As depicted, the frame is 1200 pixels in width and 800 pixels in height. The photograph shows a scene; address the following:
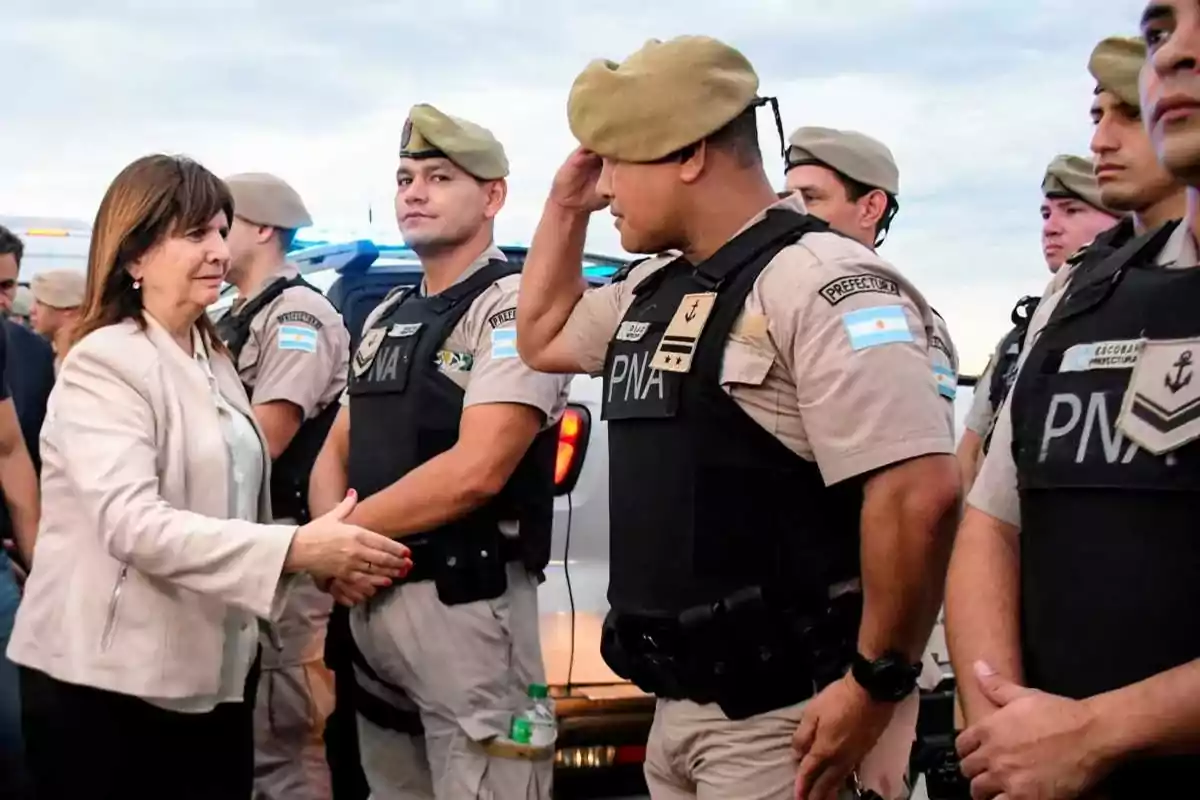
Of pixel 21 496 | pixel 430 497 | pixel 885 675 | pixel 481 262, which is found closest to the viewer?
A: pixel 885 675

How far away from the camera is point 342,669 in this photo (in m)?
3.51

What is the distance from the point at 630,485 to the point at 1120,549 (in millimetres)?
954

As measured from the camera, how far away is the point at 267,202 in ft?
14.5

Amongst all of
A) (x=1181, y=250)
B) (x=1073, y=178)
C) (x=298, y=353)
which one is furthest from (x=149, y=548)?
(x=1073, y=178)

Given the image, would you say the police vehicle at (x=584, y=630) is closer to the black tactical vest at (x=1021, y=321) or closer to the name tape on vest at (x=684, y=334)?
the black tactical vest at (x=1021, y=321)

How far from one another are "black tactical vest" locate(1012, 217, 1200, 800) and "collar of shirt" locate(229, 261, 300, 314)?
3.03m

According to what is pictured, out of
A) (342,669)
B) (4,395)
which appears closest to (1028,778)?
(342,669)

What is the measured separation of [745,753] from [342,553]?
1037mm

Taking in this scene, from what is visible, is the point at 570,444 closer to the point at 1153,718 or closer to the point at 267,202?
the point at 267,202

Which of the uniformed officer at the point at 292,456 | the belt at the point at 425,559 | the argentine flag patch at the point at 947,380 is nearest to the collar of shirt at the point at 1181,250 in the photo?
the argentine flag patch at the point at 947,380

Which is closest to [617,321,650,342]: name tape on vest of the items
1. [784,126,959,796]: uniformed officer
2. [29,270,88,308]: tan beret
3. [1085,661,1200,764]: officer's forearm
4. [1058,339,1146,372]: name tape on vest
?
[1058,339,1146,372]: name tape on vest

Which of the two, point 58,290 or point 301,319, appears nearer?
point 301,319

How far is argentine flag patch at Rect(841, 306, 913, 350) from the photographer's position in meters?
2.12

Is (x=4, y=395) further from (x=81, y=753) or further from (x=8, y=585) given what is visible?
Answer: (x=81, y=753)
